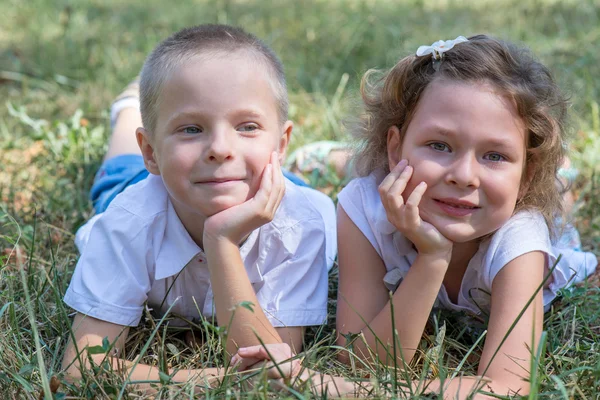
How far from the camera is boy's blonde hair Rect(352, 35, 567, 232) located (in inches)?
94.1

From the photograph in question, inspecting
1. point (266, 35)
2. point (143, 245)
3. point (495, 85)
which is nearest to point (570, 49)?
point (266, 35)

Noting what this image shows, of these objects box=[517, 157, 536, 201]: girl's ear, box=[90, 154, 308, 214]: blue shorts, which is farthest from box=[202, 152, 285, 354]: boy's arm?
box=[90, 154, 308, 214]: blue shorts

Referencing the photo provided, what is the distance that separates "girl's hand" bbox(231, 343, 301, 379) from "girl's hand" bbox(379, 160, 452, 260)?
0.56 meters

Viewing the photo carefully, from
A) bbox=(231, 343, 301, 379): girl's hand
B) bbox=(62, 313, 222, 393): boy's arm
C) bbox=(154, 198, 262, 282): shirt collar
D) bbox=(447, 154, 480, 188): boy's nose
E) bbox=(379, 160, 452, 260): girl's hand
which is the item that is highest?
bbox=(447, 154, 480, 188): boy's nose

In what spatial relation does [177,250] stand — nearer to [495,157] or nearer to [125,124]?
[495,157]

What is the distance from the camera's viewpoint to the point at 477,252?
2602 millimetres

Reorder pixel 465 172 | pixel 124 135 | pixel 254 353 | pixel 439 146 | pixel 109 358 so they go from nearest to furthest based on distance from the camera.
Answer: pixel 254 353 < pixel 109 358 < pixel 465 172 < pixel 439 146 < pixel 124 135

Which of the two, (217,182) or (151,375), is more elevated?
(217,182)

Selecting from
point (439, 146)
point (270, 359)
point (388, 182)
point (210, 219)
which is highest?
point (439, 146)

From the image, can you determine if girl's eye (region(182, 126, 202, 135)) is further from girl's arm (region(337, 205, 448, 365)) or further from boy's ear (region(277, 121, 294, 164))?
girl's arm (region(337, 205, 448, 365))

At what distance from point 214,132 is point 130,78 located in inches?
130

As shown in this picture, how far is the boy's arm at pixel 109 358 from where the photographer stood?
2.07m

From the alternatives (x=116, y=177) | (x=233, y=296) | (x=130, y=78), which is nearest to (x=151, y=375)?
(x=233, y=296)

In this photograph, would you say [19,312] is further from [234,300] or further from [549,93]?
[549,93]
